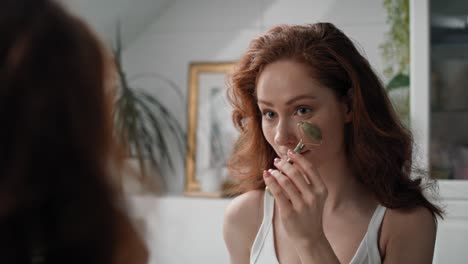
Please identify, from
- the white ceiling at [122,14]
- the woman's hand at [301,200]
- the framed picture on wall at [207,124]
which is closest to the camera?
Result: the woman's hand at [301,200]

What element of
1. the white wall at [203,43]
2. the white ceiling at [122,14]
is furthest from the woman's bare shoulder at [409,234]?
the white ceiling at [122,14]

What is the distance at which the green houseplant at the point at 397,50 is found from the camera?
6.72 feet

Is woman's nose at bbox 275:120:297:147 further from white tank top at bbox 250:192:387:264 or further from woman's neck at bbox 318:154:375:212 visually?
white tank top at bbox 250:192:387:264

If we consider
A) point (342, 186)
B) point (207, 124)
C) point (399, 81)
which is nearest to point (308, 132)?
point (342, 186)

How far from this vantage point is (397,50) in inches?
85.9

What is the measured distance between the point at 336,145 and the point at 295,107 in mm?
148

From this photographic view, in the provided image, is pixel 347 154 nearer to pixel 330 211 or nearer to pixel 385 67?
pixel 330 211

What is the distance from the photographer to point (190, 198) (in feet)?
7.41

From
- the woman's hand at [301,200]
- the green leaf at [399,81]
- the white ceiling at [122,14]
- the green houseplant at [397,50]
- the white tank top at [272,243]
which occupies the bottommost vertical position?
the white tank top at [272,243]

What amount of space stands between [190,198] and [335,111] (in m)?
1.22

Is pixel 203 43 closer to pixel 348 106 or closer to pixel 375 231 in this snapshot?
pixel 348 106

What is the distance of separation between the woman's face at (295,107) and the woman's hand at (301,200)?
0.38ft

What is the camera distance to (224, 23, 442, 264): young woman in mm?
1107

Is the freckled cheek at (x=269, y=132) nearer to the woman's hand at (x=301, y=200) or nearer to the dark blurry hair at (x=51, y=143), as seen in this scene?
the woman's hand at (x=301, y=200)
